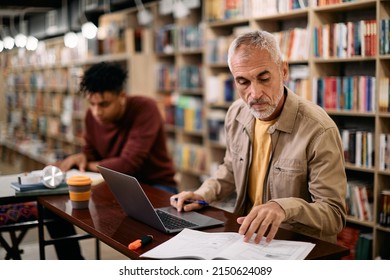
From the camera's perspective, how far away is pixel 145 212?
1.69m

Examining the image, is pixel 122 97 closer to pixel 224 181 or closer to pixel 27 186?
pixel 27 186

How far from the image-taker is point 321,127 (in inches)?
71.3

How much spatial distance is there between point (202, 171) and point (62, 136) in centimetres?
350

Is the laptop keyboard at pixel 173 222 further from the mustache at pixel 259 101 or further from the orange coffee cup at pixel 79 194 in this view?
the mustache at pixel 259 101

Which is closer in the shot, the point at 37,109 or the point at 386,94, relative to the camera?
the point at 386,94

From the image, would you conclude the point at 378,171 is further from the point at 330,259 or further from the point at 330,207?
the point at 330,259

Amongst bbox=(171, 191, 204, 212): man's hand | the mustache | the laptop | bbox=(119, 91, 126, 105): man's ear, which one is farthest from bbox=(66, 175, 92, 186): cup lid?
bbox=(119, 91, 126, 105): man's ear

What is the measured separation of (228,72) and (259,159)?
2748mm

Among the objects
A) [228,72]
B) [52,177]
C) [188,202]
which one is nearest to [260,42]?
[188,202]

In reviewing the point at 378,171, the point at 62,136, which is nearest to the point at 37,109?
the point at 62,136

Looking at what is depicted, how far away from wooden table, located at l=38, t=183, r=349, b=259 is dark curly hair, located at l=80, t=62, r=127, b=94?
0.75m

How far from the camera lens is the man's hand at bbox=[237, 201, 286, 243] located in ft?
4.77

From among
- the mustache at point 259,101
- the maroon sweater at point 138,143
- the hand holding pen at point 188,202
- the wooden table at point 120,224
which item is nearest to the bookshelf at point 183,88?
the maroon sweater at point 138,143

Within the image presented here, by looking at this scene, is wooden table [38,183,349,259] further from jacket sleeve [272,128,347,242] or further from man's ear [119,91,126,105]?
man's ear [119,91,126,105]
